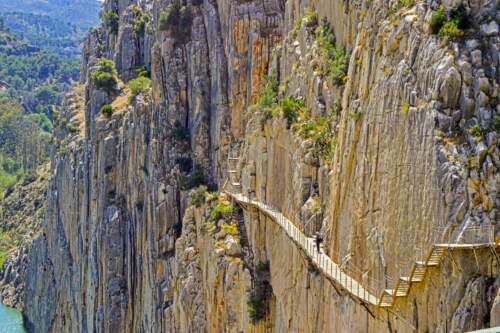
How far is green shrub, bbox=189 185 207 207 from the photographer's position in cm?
5556

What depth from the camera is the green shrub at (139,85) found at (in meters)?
72.3

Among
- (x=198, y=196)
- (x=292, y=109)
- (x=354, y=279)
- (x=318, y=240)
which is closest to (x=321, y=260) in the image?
(x=318, y=240)

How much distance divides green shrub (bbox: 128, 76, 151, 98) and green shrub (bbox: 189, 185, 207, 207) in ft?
55.2

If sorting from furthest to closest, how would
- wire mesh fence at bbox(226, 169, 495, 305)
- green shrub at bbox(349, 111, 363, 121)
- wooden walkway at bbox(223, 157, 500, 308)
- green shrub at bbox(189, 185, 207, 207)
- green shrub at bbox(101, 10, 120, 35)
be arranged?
green shrub at bbox(101, 10, 120, 35) < green shrub at bbox(189, 185, 207, 207) < green shrub at bbox(349, 111, 363, 121) < wire mesh fence at bbox(226, 169, 495, 305) < wooden walkway at bbox(223, 157, 500, 308)

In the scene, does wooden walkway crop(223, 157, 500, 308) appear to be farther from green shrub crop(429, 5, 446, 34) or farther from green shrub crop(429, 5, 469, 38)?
green shrub crop(429, 5, 446, 34)

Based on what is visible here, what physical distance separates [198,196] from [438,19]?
33304 millimetres

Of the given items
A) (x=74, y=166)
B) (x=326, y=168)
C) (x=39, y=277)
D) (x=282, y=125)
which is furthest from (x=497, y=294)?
(x=39, y=277)

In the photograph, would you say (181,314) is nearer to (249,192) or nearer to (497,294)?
(249,192)

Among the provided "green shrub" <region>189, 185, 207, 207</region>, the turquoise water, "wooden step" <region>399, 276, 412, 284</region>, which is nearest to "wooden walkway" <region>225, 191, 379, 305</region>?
"wooden step" <region>399, 276, 412, 284</region>

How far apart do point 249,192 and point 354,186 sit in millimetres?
16740

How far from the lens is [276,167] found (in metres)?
40.8

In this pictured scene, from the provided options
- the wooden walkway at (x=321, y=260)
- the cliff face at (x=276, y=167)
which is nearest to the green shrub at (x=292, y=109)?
the cliff face at (x=276, y=167)

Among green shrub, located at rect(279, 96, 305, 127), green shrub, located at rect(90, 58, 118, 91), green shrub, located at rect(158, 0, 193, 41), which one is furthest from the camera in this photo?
green shrub, located at rect(90, 58, 118, 91)

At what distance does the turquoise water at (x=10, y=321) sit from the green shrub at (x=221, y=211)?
61564 mm
